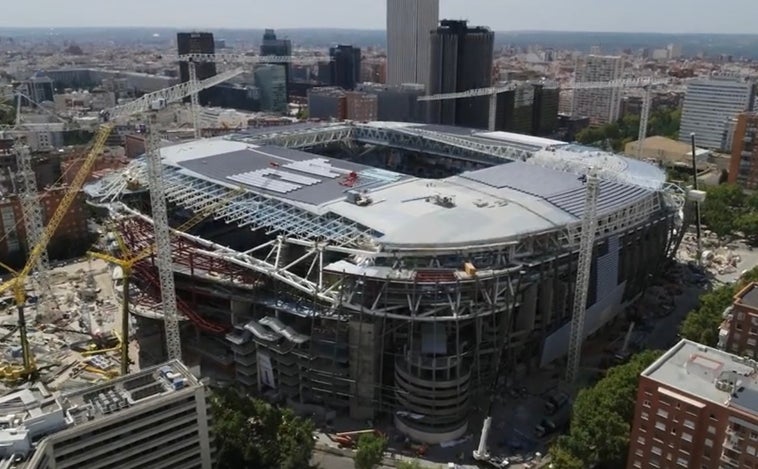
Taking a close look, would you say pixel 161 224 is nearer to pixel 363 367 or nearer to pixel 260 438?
pixel 260 438

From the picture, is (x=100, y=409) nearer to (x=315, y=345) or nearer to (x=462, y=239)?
(x=315, y=345)

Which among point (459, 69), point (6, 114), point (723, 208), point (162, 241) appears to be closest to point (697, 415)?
point (162, 241)

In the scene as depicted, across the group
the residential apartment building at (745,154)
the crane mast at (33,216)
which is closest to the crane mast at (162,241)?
the crane mast at (33,216)

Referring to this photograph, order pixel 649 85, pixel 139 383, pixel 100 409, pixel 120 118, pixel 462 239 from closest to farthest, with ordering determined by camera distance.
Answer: pixel 100 409 → pixel 139 383 → pixel 462 239 → pixel 120 118 → pixel 649 85

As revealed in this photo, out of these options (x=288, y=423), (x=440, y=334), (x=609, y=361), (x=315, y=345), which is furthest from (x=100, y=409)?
(x=609, y=361)

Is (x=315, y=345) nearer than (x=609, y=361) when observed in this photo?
Yes

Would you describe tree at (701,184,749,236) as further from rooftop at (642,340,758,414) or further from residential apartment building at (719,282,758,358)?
rooftop at (642,340,758,414)

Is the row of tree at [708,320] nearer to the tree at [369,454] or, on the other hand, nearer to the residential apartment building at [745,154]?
the tree at [369,454]
